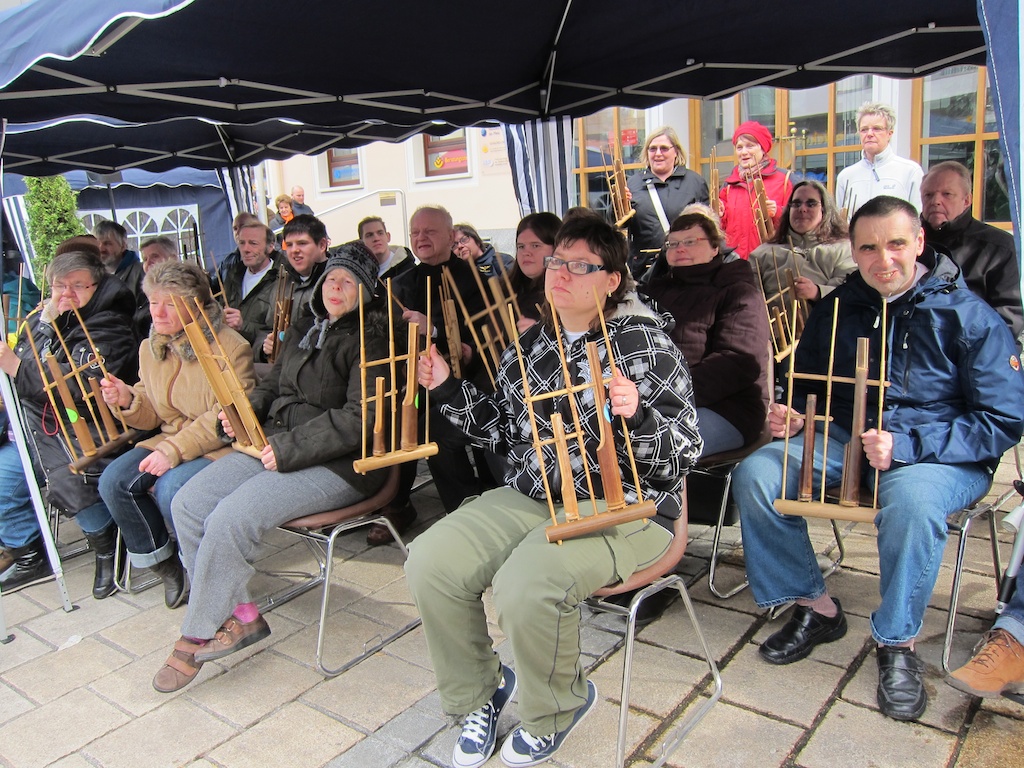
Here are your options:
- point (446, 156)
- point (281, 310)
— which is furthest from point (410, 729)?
point (446, 156)

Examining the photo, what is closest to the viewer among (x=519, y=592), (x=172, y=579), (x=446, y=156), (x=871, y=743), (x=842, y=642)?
(x=519, y=592)

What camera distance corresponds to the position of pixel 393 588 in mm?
2898

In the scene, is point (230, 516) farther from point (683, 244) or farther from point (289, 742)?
point (683, 244)

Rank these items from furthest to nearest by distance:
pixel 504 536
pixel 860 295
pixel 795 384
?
pixel 795 384, pixel 860 295, pixel 504 536

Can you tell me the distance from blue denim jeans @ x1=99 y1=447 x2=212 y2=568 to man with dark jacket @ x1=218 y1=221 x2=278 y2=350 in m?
1.14

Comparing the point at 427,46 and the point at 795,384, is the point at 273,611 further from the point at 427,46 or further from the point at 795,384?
the point at 427,46

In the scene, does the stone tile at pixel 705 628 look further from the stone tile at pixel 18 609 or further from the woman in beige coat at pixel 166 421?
the stone tile at pixel 18 609

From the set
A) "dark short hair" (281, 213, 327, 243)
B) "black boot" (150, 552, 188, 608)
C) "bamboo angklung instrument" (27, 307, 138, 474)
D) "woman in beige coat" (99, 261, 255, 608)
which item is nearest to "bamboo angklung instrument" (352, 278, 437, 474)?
"woman in beige coat" (99, 261, 255, 608)

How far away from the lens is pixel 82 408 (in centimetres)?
310

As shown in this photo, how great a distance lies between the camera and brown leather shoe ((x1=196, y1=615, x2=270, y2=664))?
2292 mm

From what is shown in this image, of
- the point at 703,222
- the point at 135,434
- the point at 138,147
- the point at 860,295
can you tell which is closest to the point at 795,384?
the point at 860,295

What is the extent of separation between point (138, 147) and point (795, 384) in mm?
5084

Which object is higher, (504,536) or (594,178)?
(594,178)

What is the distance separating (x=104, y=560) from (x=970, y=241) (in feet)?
11.8
